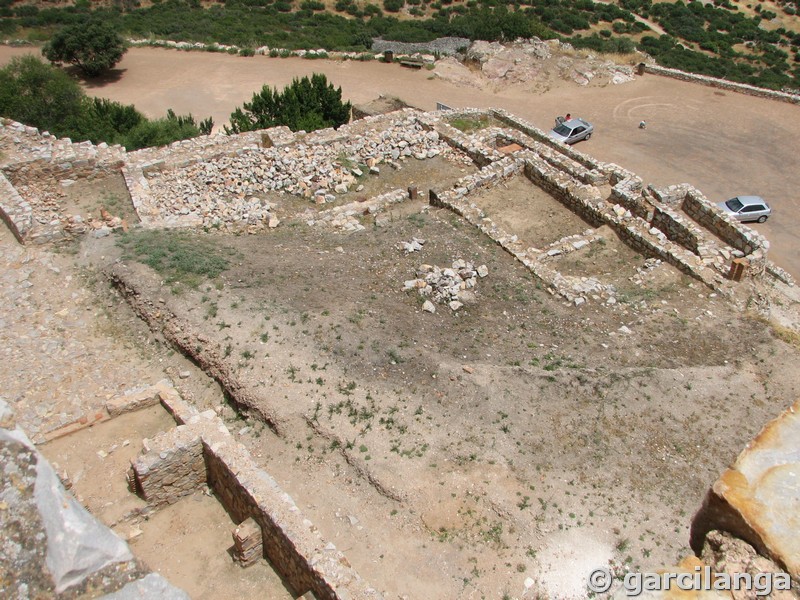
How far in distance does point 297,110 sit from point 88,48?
51.7 ft

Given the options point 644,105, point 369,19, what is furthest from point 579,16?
point 644,105

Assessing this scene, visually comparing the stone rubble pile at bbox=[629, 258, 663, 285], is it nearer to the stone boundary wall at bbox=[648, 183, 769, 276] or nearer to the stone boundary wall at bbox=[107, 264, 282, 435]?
the stone boundary wall at bbox=[648, 183, 769, 276]

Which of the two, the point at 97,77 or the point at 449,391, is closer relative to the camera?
the point at 449,391

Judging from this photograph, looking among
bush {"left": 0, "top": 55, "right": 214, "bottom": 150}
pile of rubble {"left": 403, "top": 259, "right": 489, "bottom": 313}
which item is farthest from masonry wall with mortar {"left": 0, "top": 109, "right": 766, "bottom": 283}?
bush {"left": 0, "top": 55, "right": 214, "bottom": 150}

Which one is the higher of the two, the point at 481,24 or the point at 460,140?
the point at 460,140

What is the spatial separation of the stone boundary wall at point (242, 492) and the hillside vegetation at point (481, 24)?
1245 inches

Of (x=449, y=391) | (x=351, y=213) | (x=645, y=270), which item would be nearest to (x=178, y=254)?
(x=351, y=213)

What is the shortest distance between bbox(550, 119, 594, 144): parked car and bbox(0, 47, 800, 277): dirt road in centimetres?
47

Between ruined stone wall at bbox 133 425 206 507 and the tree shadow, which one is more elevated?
ruined stone wall at bbox 133 425 206 507

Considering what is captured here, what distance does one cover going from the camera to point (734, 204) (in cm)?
2239

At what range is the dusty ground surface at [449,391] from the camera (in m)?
10.0

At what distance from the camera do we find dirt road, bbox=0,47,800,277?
81.5 ft

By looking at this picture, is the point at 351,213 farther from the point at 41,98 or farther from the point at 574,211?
the point at 41,98

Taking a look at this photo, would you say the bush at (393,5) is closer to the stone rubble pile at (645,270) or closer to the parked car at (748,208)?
the parked car at (748,208)
